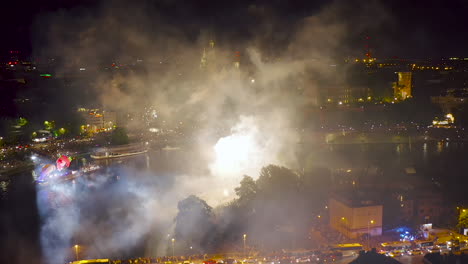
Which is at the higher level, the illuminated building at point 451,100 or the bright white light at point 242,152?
the illuminated building at point 451,100

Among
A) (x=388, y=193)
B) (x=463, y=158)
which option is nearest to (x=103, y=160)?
(x=388, y=193)

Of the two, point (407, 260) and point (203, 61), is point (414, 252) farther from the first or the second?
point (203, 61)

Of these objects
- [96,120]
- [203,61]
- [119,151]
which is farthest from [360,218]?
[96,120]

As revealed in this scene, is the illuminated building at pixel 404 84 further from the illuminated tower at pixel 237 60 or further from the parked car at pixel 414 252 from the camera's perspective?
the parked car at pixel 414 252

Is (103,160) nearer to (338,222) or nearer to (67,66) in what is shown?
(67,66)

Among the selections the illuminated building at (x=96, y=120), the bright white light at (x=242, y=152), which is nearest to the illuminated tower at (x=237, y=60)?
the bright white light at (x=242, y=152)
